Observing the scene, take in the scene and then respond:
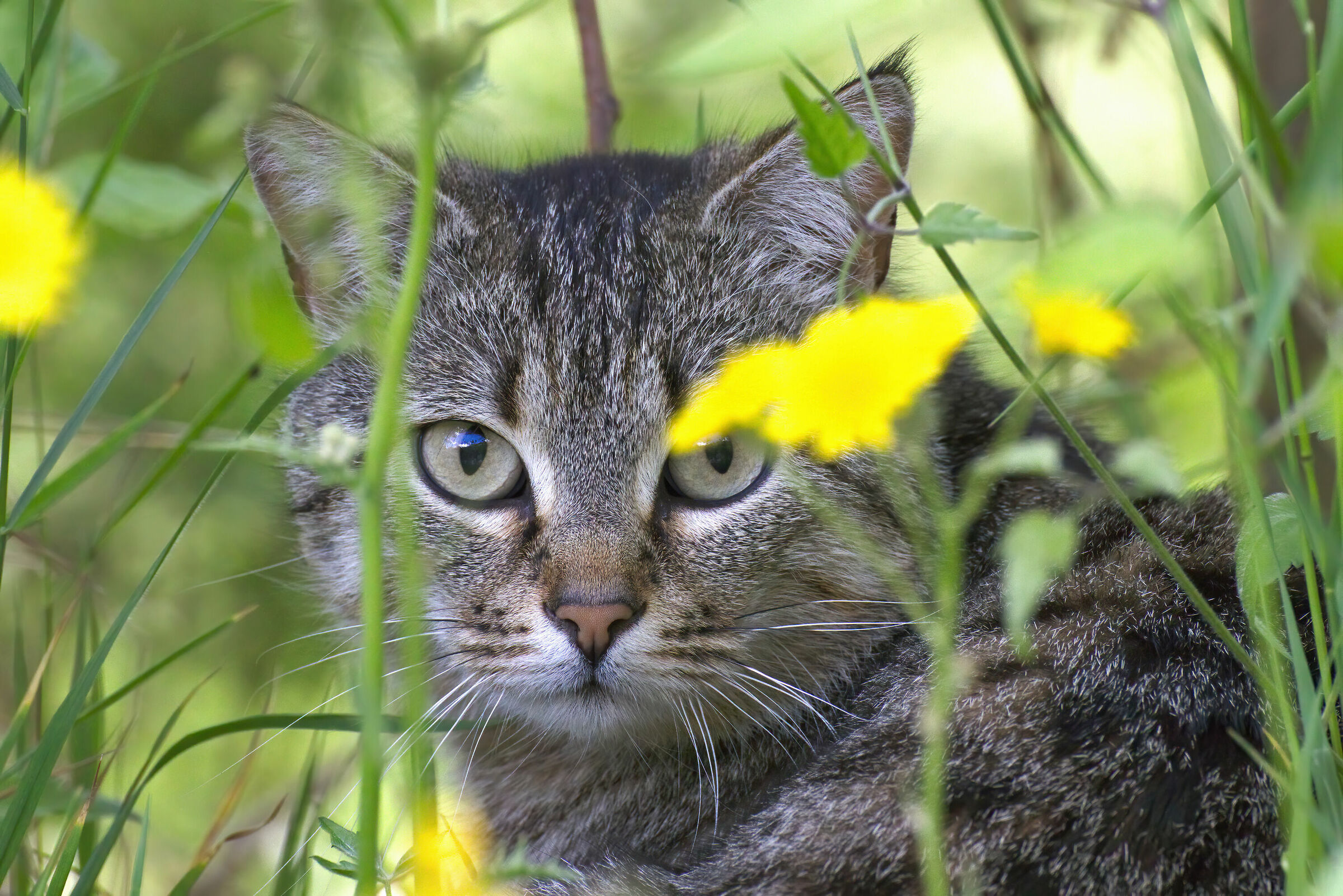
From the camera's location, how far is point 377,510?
3.14ft

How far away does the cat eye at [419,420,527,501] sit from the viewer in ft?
6.90

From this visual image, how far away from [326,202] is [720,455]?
902mm

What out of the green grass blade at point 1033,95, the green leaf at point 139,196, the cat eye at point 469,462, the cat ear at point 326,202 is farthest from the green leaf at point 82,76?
the green grass blade at point 1033,95

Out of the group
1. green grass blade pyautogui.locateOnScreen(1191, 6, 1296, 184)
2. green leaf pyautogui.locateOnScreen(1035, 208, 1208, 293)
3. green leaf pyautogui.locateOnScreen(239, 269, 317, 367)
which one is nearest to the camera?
green leaf pyautogui.locateOnScreen(1035, 208, 1208, 293)

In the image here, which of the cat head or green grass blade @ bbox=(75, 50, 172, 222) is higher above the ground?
green grass blade @ bbox=(75, 50, 172, 222)

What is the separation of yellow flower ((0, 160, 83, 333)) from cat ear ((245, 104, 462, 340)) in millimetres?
417

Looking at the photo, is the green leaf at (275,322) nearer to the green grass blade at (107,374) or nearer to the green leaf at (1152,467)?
the green grass blade at (107,374)

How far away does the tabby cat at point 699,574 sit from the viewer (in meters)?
1.58

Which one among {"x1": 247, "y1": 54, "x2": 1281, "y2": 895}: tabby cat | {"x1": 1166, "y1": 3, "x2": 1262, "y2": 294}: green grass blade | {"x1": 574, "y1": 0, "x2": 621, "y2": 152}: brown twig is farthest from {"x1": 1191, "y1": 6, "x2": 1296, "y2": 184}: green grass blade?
{"x1": 574, "y1": 0, "x2": 621, "y2": 152}: brown twig

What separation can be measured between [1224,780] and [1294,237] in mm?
916

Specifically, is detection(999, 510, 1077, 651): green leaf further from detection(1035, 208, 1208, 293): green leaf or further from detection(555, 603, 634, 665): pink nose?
detection(555, 603, 634, 665): pink nose

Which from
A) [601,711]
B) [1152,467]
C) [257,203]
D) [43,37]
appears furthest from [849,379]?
[257,203]

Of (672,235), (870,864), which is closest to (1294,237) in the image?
(870,864)

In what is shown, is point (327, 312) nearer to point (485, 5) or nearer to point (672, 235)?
point (672, 235)
